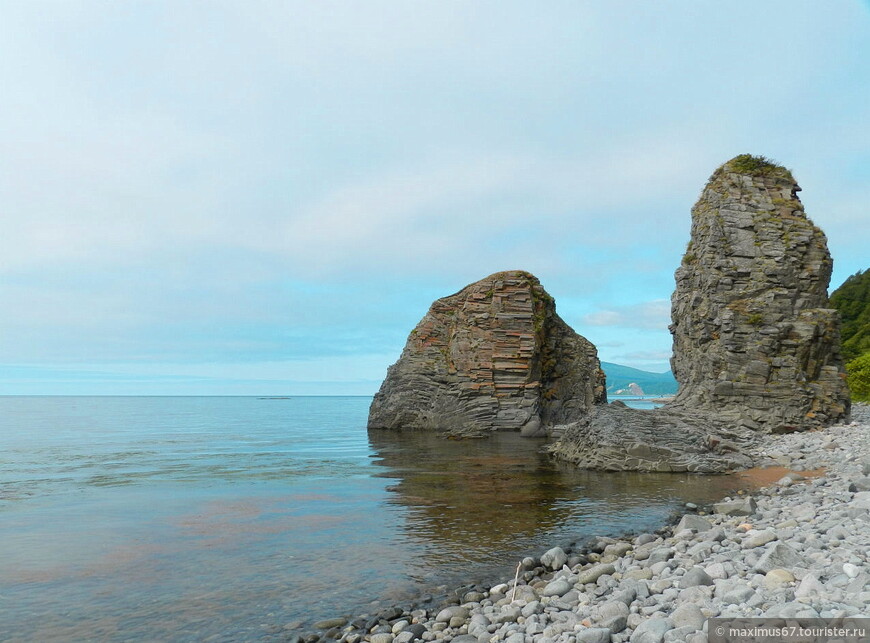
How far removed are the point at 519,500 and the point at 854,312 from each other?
211 ft

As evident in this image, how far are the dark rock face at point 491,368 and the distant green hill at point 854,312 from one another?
2706 centimetres

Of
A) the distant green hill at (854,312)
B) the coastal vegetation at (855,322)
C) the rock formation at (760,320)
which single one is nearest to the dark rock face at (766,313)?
the rock formation at (760,320)

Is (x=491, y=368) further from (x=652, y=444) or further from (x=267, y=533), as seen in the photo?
(x=267, y=533)

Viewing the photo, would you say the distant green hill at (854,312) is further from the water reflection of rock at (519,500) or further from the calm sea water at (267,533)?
the calm sea water at (267,533)

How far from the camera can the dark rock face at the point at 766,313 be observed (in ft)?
94.4

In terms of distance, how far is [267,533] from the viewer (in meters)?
13.0

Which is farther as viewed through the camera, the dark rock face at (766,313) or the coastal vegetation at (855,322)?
the coastal vegetation at (855,322)

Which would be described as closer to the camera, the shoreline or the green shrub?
the shoreline

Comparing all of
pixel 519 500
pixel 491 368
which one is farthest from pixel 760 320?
pixel 491 368

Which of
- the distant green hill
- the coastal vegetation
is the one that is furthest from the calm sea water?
the distant green hill

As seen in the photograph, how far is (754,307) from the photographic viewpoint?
1164 inches

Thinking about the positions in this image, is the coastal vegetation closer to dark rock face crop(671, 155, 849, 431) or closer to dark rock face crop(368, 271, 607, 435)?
dark rock face crop(368, 271, 607, 435)

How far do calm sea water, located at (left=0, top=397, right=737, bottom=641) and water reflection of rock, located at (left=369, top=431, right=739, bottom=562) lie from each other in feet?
0.23

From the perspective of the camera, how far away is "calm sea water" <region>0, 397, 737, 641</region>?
8.23 m
